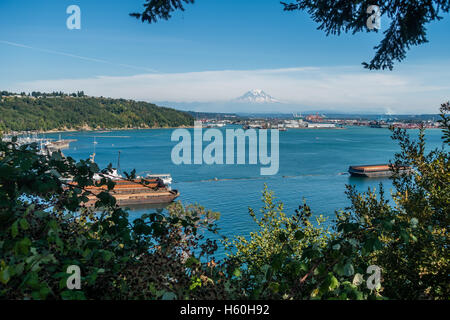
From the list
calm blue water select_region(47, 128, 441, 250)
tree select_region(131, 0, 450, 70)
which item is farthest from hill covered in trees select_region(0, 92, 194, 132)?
tree select_region(131, 0, 450, 70)

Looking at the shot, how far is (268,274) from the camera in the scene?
1520 millimetres

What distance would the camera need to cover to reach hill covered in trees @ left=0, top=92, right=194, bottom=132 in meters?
99.6

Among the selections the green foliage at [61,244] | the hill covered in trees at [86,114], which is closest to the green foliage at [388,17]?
the green foliage at [61,244]

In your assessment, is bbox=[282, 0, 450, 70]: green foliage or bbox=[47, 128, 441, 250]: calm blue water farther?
bbox=[47, 128, 441, 250]: calm blue water

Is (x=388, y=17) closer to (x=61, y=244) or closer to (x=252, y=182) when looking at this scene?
(x=61, y=244)

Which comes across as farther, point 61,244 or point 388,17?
point 388,17

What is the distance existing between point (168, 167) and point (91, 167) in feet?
148

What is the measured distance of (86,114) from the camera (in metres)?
116

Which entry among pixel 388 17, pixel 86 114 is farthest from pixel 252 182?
pixel 86 114

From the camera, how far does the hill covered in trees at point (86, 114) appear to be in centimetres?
9962

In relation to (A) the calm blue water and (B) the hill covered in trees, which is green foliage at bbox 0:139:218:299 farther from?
(B) the hill covered in trees

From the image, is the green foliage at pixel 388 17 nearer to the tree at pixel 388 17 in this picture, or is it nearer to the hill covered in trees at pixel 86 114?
the tree at pixel 388 17

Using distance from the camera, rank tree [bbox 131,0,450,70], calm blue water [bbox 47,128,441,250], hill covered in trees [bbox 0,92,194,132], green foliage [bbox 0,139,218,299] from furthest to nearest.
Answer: hill covered in trees [bbox 0,92,194,132]
calm blue water [bbox 47,128,441,250]
tree [bbox 131,0,450,70]
green foliage [bbox 0,139,218,299]

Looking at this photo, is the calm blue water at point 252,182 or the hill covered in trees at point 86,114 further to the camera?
the hill covered in trees at point 86,114
